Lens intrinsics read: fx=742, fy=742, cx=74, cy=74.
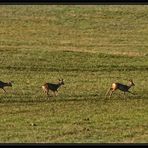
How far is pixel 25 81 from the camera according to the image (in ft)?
81.8

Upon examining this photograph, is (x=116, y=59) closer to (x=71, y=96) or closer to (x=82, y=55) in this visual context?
(x=82, y=55)

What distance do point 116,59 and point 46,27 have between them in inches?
614

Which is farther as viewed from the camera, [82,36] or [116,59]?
[82,36]

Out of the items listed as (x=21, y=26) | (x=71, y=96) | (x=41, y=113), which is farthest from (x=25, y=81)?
(x=21, y=26)

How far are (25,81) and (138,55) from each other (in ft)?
30.2

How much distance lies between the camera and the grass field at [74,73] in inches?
682

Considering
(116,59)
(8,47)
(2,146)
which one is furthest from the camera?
(8,47)

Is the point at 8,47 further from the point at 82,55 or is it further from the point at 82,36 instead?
the point at 82,36

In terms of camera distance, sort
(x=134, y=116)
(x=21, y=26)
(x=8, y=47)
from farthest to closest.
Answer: (x=21, y=26) → (x=8, y=47) → (x=134, y=116)

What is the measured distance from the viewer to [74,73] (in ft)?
89.2

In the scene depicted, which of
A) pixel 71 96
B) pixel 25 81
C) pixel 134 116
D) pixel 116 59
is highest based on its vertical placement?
pixel 116 59

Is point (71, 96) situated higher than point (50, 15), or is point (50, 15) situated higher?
point (50, 15)

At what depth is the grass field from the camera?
56.9ft

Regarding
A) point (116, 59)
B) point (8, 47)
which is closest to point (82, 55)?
point (116, 59)
